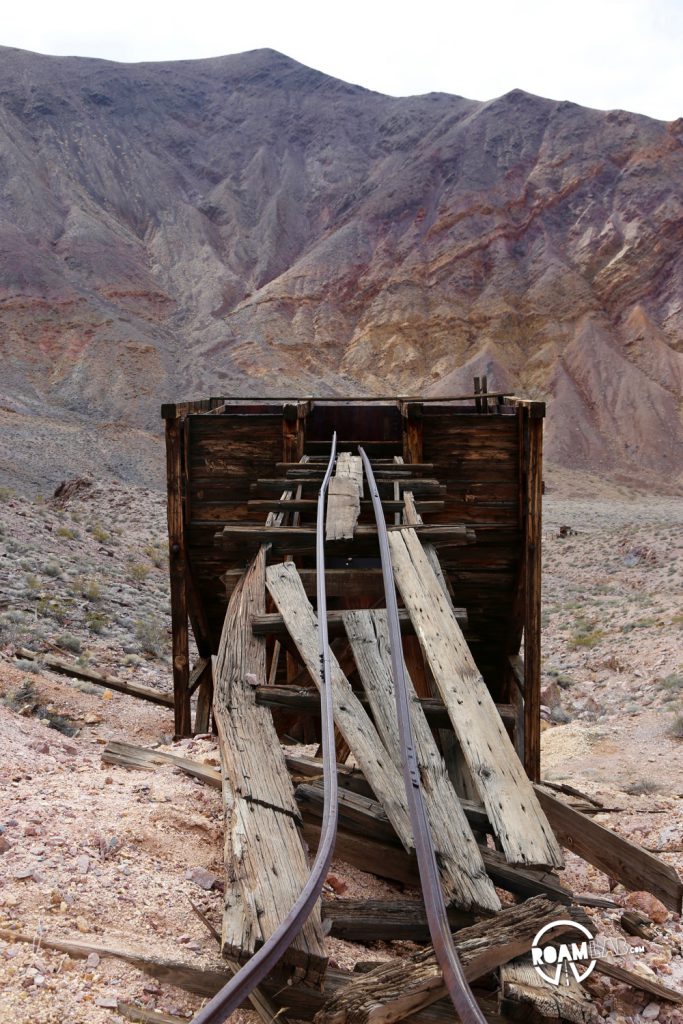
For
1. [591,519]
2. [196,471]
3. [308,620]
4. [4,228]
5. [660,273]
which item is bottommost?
[591,519]

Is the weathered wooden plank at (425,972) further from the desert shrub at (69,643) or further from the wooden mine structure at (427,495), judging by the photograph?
the desert shrub at (69,643)

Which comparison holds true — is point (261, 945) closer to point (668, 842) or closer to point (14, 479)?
point (668, 842)

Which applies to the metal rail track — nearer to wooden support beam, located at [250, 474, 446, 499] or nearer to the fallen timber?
the fallen timber

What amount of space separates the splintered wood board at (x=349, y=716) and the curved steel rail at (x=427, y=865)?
9 centimetres

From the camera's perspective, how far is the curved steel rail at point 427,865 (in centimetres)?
197

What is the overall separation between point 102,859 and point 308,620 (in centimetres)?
142

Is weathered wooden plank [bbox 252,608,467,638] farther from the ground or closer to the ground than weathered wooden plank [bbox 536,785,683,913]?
farther from the ground

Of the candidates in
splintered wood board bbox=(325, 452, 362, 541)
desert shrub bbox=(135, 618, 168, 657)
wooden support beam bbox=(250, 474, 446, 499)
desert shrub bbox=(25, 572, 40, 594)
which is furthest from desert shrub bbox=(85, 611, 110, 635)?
wooden support beam bbox=(250, 474, 446, 499)

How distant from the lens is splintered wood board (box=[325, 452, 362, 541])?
4832mm

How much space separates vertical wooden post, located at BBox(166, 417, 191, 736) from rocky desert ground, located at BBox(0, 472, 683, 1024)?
0.38 m

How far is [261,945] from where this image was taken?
7.06 feet

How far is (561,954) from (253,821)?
1000 mm

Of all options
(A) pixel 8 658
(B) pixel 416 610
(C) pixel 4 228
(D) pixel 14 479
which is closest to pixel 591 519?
(D) pixel 14 479

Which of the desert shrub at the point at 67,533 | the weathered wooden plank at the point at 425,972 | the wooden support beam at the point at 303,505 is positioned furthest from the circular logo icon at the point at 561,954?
the desert shrub at the point at 67,533
